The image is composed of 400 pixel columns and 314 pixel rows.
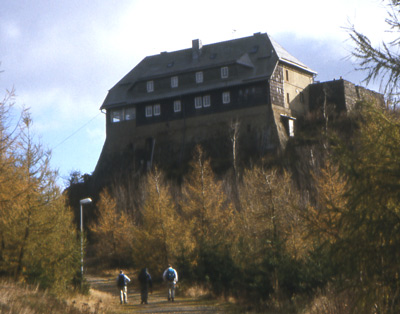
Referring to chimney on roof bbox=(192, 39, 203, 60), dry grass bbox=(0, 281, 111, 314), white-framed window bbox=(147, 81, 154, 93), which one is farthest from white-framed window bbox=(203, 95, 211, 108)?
dry grass bbox=(0, 281, 111, 314)

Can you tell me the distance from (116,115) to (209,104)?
12702 millimetres

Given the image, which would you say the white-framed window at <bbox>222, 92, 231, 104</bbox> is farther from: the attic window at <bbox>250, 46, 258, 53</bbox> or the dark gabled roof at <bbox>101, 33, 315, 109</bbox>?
the attic window at <bbox>250, 46, 258, 53</bbox>

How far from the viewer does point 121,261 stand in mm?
58344

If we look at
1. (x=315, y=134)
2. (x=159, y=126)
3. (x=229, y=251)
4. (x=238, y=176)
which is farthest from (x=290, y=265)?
(x=159, y=126)

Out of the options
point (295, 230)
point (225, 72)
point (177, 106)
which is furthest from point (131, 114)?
point (295, 230)

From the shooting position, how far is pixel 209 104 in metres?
75.3

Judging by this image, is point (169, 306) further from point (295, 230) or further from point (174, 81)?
point (174, 81)

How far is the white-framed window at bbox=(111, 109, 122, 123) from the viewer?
8100cm

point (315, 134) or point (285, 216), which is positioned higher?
point (315, 134)

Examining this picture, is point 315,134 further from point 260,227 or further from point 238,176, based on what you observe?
point 260,227

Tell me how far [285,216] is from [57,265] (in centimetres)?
1416

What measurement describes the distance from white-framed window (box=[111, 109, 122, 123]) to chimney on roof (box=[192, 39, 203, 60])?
11093 mm

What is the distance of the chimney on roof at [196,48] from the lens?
81.3 meters

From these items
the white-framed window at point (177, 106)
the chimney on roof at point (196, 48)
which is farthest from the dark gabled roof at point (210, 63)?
the white-framed window at point (177, 106)
